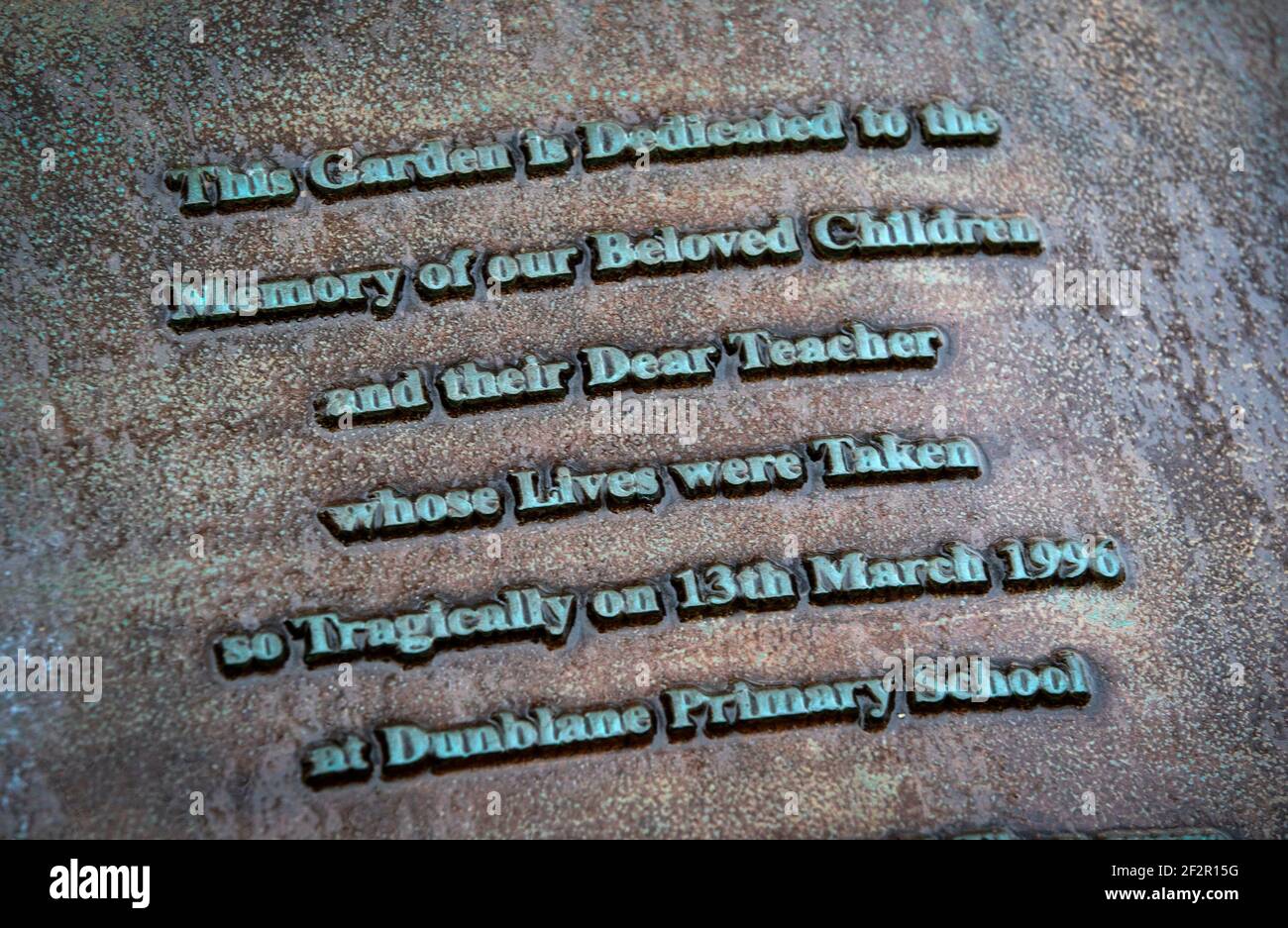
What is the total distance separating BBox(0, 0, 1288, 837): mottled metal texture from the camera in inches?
91.3

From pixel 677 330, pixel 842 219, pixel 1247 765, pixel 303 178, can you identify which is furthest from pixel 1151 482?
pixel 303 178

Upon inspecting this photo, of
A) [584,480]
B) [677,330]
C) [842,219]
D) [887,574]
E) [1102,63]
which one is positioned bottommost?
[887,574]

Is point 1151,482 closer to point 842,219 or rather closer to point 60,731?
point 842,219

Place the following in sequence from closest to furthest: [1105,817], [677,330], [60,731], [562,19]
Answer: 1. [60,731]
2. [1105,817]
3. [677,330]
4. [562,19]

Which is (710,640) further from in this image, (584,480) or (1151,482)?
(1151,482)

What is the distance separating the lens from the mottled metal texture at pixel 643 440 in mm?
2318

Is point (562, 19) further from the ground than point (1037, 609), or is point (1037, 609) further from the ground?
point (562, 19)

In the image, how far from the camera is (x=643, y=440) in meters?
2.56

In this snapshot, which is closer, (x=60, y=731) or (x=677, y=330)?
(x=60, y=731)

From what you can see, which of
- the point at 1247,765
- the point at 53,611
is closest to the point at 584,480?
the point at 53,611

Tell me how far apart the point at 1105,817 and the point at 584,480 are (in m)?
1.12

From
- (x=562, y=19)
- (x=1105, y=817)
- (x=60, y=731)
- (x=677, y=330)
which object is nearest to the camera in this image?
(x=60, y=731)

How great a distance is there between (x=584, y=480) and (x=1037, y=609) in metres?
0.90

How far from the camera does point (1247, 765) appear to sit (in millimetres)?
2480
